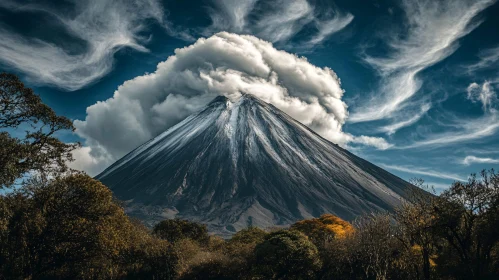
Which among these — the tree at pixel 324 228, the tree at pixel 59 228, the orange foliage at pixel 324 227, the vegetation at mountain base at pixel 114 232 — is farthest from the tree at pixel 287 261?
the orange foliage at pixel 324 227

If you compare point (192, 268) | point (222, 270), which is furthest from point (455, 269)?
point (192, 268)

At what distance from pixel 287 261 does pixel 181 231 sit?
1118 inches

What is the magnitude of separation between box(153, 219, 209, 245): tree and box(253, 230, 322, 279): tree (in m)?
23.5

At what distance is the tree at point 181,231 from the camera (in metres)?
57.7

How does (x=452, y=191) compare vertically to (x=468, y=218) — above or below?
above

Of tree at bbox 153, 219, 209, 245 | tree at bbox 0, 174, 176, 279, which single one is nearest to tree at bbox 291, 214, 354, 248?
tree at bbox 153, 219, 209, 245

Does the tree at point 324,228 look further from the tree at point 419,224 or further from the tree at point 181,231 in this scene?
the tree at point 419,224

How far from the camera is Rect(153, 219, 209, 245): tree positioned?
57709 millimetres

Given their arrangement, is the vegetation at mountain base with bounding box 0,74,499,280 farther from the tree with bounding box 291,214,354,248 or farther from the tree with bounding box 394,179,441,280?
the tree with bounding box 291,214,354,248

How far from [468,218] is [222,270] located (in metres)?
22.6

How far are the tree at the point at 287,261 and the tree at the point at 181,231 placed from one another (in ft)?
77.1

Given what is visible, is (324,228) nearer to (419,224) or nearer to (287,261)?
(287,261)

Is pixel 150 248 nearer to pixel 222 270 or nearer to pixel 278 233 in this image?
pixel 222 270

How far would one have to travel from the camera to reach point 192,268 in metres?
37.5
